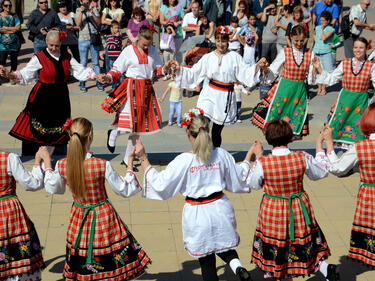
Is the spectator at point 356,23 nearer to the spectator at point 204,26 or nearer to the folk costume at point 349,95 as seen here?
the spectator at point 204,26

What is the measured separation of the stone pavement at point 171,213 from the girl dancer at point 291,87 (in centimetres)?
84

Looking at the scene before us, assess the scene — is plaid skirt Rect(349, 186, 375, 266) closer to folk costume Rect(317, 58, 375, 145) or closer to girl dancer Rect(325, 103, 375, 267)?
girl dancer Rect(325, 103, 375, 267)

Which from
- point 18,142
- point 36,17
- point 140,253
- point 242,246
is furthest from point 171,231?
point 36,17

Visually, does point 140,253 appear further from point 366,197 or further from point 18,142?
point 18,142

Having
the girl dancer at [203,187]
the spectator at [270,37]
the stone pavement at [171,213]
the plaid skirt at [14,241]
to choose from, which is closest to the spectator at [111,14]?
the spectator at [270,37]

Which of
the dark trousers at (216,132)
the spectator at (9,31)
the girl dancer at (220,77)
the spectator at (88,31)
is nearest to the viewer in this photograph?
the girl dancer at (220,77)

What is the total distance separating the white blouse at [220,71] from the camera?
8250mm

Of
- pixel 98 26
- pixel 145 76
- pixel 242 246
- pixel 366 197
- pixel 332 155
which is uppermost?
pixel 98 26

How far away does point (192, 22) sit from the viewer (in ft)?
46.0

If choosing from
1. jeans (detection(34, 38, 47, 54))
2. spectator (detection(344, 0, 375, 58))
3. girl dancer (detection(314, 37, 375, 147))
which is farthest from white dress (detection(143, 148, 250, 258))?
spectator (detection(344, 0, 375, 58))

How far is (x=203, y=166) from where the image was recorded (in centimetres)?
505

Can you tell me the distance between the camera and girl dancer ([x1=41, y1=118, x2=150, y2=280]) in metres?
4.91

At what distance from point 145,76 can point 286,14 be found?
6.46m

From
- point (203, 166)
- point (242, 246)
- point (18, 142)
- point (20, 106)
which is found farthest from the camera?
point (20, 106)
